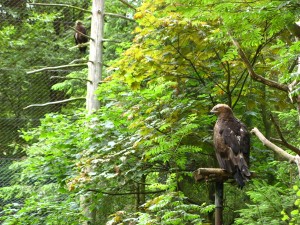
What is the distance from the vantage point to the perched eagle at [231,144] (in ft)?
12.9

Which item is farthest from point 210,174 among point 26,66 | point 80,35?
point 26,66

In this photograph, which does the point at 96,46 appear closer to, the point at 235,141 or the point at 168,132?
the point at 168,132

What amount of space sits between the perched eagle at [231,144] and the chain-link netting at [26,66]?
22.1 feet

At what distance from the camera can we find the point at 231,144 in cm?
420

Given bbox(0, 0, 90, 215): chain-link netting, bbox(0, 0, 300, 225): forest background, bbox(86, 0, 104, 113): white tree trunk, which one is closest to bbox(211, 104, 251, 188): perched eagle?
bbox(0, 0, 300, 225): forest background

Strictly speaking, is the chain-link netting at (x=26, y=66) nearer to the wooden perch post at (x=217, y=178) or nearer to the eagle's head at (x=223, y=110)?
the eagle's head at (x=223, y=110)

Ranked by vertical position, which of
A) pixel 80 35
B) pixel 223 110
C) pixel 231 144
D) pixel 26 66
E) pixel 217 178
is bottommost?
pixel 217 178

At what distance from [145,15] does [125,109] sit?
3.28 feet

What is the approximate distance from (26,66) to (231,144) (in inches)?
350

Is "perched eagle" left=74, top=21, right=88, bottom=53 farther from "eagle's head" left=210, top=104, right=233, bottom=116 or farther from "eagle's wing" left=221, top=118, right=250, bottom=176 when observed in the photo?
"eagle's wing" left=221, top=118, right=250, bottom=176

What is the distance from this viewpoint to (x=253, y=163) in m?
5.27

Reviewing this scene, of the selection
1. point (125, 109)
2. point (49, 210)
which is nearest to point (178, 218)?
point (125, 109)

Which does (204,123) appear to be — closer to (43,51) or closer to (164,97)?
(164,97)

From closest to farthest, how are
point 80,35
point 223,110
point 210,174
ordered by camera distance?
point 210,174 < point 223,110 < point 80,35
